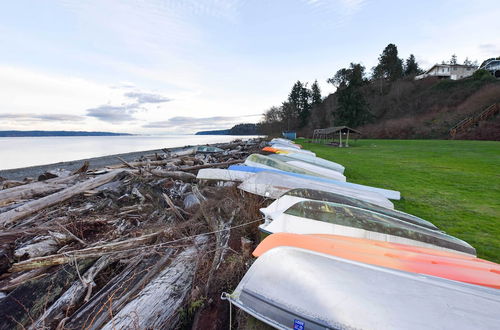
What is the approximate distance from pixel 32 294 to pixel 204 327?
209 cm

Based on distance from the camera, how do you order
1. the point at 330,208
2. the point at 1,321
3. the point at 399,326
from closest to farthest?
the point at 399,326 < the point at 1,321 < the point at 330,208

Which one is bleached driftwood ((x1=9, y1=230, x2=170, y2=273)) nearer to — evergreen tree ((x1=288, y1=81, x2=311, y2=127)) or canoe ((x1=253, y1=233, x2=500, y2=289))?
canoe ((x1=253, y1=233, x2=500, y2=289))

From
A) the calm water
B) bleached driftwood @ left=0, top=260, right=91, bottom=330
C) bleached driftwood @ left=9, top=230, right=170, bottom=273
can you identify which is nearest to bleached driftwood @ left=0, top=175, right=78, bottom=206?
bleached driftwood @ left=9, top=230, right=170, bottom=273

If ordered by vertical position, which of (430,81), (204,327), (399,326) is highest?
Result: (430,81)

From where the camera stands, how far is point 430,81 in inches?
2018

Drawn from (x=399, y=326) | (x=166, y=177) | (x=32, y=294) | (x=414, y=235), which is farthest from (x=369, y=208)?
(x=166, y=177)

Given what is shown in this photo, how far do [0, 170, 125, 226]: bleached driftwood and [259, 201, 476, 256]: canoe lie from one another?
5071 mm

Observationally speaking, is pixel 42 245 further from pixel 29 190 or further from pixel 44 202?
pixel 29 190

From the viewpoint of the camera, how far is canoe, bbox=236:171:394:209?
505 cm

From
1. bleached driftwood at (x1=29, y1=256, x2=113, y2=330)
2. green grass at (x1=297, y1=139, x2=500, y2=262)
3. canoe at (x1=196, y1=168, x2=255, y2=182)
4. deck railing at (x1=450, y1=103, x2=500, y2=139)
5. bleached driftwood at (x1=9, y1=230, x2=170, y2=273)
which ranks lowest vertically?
green grass at (x1=297, y1=139, x2=500, y2=262)

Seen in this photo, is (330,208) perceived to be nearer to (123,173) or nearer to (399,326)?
(399,326)

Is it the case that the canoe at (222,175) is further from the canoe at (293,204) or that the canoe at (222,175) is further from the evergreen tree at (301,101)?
the evergreen tree at (301,101)

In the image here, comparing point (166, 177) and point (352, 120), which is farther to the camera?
point (352, 120)

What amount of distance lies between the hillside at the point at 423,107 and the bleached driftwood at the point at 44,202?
3324cm
